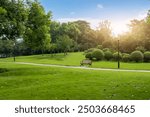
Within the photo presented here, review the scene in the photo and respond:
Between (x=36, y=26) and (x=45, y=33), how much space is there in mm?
1052

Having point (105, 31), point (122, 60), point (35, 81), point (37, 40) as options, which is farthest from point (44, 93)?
point (105, 31)

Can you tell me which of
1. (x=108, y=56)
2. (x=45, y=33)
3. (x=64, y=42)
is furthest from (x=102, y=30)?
(x=45, y=33)

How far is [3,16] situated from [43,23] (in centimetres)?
544

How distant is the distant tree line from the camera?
2777cm

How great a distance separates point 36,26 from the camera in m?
30.4

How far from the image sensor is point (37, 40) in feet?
101

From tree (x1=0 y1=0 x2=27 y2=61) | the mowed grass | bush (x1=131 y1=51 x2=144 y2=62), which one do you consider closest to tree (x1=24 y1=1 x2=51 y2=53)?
tree (x1=0 y1=0 x2=27 y2=61)

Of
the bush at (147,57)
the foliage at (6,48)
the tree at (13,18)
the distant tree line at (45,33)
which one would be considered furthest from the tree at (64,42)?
the tree at (13,18)

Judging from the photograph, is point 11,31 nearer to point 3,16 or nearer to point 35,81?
point 3,16

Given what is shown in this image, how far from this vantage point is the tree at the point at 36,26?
30.2 m

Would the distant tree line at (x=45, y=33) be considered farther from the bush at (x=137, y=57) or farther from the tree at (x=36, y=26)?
the bush at (x=137, y=57)

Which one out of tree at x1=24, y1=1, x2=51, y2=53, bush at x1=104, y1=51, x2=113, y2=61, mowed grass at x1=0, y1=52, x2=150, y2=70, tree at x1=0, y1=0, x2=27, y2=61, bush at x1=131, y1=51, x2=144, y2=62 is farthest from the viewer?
bush at x1=104, y1=51, x2=113, y2=61

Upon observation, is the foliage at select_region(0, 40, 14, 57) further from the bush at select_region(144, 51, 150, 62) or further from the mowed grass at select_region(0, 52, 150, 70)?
the bush at select_region(144, 51, 150, 62)

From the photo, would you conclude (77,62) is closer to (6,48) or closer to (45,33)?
(45,33)
